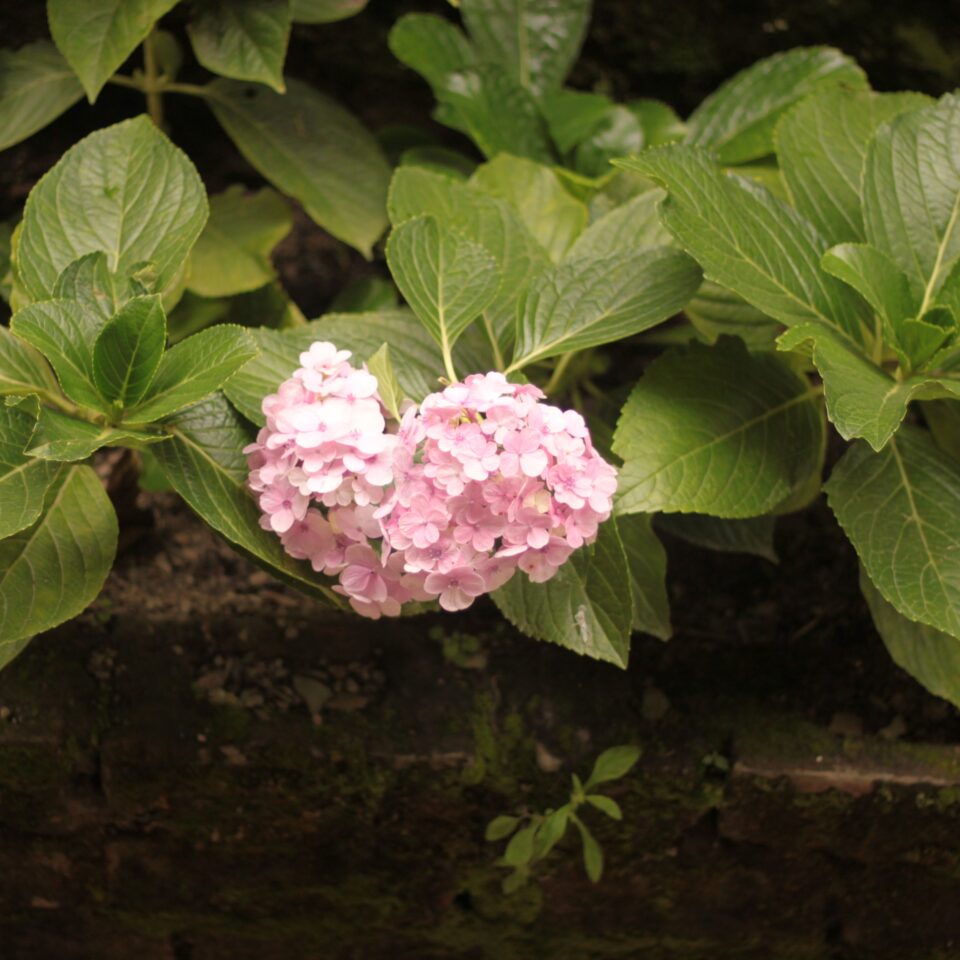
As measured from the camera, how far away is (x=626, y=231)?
4.48 ft

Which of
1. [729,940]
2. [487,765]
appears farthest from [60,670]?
[729,940]

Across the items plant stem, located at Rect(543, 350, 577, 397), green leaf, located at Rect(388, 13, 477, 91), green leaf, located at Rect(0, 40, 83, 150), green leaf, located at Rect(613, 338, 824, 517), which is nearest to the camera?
green leaf, located at Rect(613, 338, 824, 517)

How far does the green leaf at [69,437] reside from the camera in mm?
975

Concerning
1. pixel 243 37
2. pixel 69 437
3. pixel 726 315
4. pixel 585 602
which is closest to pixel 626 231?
pixel 726 315

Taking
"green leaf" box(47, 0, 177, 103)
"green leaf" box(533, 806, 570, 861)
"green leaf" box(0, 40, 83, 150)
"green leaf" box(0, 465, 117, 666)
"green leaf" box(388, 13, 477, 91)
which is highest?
"green leaf" box(47, 0, 177, 103)

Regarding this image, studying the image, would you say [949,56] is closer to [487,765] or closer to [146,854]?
[487,765]

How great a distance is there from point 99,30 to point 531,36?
713 mm

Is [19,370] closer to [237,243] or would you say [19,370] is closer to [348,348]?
[348,348]

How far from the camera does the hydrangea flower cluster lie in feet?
3.09

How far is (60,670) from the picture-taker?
1430mm

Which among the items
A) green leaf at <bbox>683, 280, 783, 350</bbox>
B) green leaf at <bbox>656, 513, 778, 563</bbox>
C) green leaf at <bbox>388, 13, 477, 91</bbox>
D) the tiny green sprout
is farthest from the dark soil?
green leaf at <bbox>388, 13, 477, 91</bbox>

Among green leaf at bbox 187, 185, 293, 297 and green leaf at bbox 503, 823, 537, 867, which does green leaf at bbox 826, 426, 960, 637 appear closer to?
green leaf at bbox 503, 823, 537, 867

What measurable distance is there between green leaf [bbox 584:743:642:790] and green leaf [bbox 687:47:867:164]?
92cm

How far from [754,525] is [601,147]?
0.68 meters
